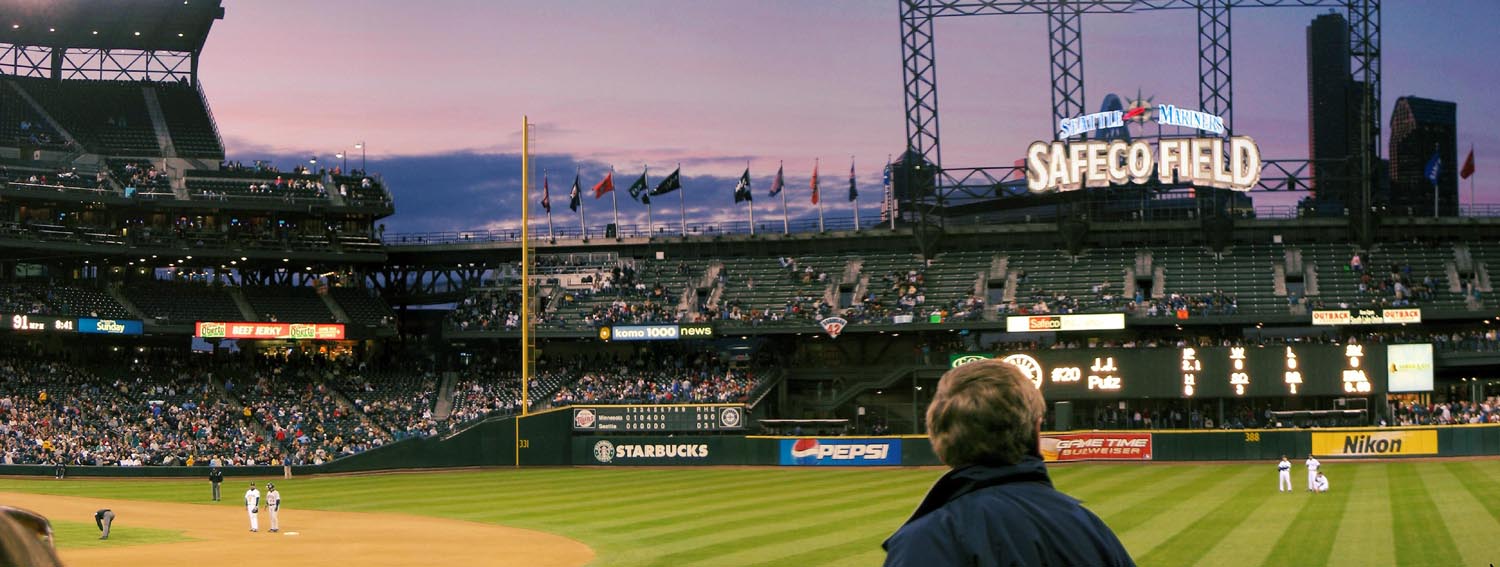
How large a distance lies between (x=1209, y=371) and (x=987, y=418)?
188ft

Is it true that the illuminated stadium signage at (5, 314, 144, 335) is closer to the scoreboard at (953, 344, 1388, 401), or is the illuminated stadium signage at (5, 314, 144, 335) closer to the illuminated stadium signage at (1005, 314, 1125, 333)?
the scoreboard at (953, 344, 1388, 401)

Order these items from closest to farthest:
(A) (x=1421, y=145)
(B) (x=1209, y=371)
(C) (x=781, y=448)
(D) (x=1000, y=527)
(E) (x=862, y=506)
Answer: (D) (x=1000, y=527)
(E) (x=862, y=506)
(B) (x=1209, y=371)
(C) (x=781, y=448)
(A) (x=1421, y=145)

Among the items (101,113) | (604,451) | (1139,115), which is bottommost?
(604,451)

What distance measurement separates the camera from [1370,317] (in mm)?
62438

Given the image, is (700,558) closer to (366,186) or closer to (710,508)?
(710,508)

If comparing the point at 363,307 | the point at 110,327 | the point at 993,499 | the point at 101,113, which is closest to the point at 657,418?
the point at 363,307

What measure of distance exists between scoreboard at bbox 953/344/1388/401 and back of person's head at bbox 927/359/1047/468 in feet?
174

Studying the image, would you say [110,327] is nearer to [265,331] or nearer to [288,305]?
[265,331]

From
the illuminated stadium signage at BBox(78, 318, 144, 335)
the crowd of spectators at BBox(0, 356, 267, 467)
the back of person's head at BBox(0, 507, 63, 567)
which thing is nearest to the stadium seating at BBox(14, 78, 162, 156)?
the illuminated stadium signage at BBox(78, 318, 144, 335)

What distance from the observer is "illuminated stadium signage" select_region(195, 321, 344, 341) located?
69500 millimetres

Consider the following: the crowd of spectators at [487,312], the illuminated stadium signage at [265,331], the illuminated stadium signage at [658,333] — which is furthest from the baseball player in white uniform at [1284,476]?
the illuminated stadium signage at [265,331]

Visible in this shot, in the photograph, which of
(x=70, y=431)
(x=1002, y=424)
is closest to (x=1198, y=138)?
(x=70, y=431)

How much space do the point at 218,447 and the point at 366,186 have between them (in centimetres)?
2273

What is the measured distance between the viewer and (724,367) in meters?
73.0
